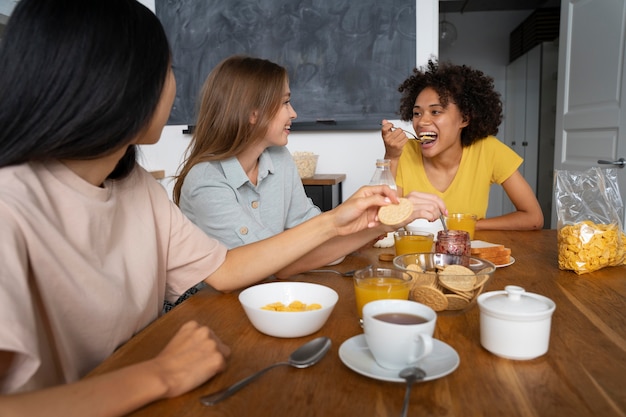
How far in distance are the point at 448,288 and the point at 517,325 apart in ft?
0.70

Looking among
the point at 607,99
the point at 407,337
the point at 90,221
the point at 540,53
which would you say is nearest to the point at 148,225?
the point at 90,221

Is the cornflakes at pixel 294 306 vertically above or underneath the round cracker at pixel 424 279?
underneath

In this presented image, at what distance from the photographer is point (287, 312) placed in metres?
0.81

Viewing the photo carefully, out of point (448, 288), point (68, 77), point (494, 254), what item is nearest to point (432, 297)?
point (448, 288)

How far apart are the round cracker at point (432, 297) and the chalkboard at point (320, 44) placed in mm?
2628

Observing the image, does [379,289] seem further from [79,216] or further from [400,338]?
[79,216]

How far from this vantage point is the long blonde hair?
65.9 inches

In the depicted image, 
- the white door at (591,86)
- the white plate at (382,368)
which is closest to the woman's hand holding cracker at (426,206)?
the white plate at (382,368)

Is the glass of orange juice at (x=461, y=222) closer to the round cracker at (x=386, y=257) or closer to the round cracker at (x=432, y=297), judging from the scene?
the round cracker at (x=386, y=257)

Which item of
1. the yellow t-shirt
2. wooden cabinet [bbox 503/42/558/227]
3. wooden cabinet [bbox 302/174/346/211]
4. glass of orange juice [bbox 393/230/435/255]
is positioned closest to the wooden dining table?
glass of orange juice [bbox 393/230/435/255]

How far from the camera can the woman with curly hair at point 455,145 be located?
2.22m

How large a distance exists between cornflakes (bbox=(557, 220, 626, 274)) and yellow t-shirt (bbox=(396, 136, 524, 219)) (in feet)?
2.96

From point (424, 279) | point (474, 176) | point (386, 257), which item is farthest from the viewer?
point (474, 176)

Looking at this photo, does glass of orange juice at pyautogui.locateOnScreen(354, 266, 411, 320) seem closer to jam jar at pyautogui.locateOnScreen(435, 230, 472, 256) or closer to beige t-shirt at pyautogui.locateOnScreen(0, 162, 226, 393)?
jam jar at pyautogui.locateOnScreen(435, 230, 472, 256)
